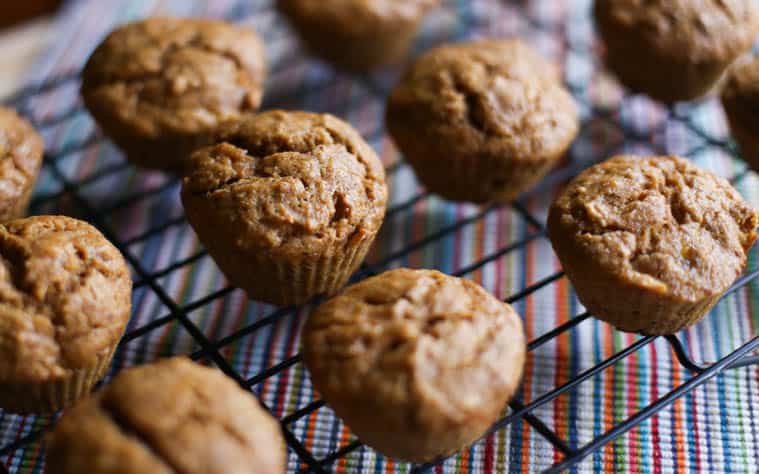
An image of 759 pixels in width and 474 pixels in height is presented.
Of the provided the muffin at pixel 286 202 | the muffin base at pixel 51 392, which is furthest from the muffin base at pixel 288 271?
the muffin base at pixel 51 392

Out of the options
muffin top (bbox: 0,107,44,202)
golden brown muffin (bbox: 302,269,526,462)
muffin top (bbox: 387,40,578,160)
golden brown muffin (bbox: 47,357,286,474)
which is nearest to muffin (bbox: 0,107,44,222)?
muffin top (bbox: 0,107,44,202)

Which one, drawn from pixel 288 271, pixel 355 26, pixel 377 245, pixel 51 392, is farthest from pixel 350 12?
pixel 51 392

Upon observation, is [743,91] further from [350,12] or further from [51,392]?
[51,392]

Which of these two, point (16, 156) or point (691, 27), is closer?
point (16, 156)

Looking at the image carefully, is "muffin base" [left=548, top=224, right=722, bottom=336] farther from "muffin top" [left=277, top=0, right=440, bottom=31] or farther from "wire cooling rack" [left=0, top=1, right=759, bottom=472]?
"muffin top" [left=277, top=0, right=440, bottom=31]

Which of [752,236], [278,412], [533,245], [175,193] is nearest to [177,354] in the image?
[278,412]

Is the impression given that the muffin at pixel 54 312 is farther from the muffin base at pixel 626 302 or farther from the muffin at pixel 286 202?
the muffin base at pixel 626 302

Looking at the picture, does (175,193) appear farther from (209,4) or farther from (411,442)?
(411,442)
